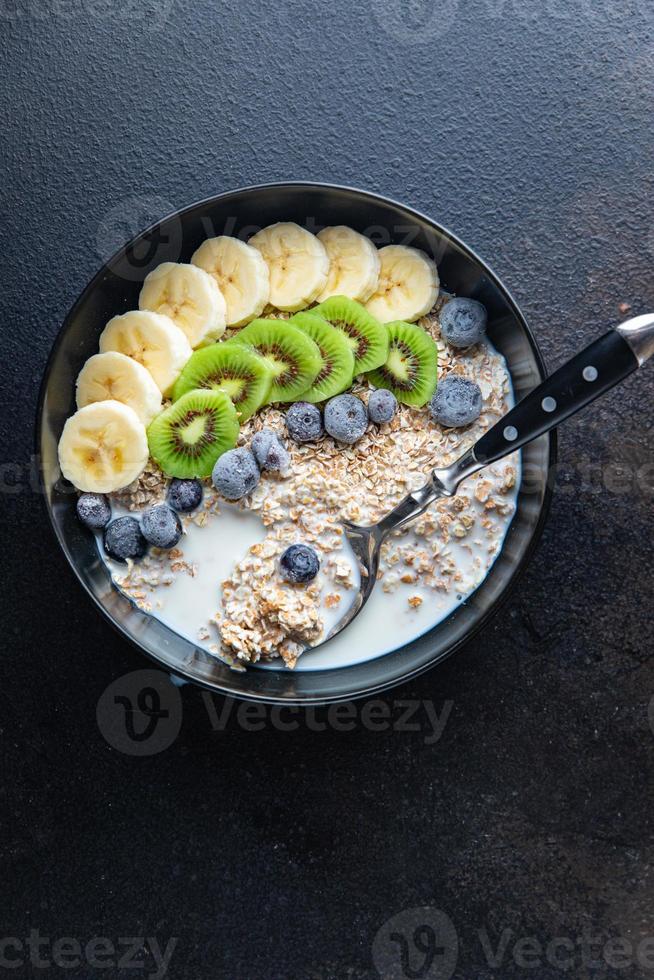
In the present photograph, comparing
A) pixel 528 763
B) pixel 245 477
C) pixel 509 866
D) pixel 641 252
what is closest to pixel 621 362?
pixel 641 252

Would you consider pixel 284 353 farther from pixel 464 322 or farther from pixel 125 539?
pixel 125 539

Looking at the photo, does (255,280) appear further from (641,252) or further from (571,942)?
(571,942)

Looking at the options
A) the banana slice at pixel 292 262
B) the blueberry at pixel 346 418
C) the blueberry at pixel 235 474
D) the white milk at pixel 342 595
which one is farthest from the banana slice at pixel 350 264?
the white milk at pixel 342 595

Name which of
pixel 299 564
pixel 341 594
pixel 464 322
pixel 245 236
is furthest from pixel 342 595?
pixel 245 236

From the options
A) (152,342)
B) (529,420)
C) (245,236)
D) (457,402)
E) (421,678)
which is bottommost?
(421,678)

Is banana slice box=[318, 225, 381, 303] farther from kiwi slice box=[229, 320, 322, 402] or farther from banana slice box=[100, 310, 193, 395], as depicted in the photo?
banana slice box=[100, 310, 193, 395]

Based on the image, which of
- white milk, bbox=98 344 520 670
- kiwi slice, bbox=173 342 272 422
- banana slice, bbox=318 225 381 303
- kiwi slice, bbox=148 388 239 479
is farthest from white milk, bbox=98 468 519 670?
banana slice, bbox=318 225 381 303

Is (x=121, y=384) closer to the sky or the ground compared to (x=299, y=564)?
closer to the sky
